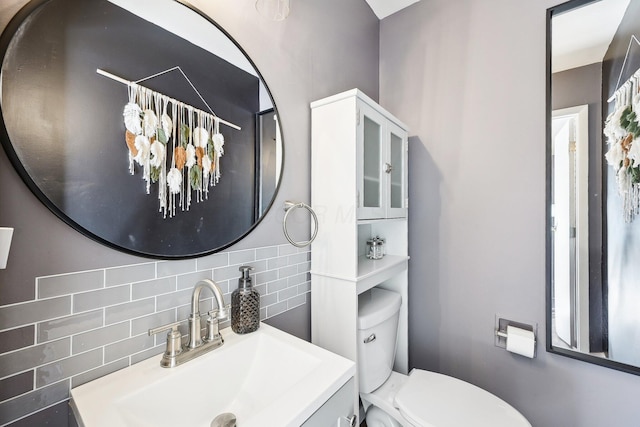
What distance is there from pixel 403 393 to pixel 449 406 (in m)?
0.17

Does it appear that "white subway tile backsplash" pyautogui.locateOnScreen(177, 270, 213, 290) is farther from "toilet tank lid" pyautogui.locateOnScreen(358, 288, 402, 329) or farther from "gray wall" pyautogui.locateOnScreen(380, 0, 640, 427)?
"gray wall" pyautogui.locateOnScreen(380, 0, 640, 427)

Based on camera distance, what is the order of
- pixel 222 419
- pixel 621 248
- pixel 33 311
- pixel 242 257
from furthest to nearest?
pixel 621 248 → pixel 242 257 → pixel 222 419 → pixel 33 311

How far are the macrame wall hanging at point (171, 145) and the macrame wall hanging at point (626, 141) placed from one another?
4.99ft

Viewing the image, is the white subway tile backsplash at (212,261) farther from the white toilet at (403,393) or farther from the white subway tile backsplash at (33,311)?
the white toilet at (403,393)

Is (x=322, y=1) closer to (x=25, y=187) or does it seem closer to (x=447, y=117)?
(x=447, y=117)

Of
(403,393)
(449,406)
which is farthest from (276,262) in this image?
(449,406)

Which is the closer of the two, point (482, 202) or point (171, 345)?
point (171, 345)

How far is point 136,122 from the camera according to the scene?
0.69 metres

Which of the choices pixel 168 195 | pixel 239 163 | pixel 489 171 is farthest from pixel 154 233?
pixel 489 171

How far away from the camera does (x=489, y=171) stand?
1369 mm

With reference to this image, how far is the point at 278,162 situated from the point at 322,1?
2.93 feet

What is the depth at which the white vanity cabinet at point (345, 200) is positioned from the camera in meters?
1.07

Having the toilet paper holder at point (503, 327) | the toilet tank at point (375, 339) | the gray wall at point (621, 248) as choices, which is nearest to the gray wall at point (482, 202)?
the toilet paper holder at point (503, 327)

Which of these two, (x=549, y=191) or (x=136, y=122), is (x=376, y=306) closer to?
(x=549, y=191)
